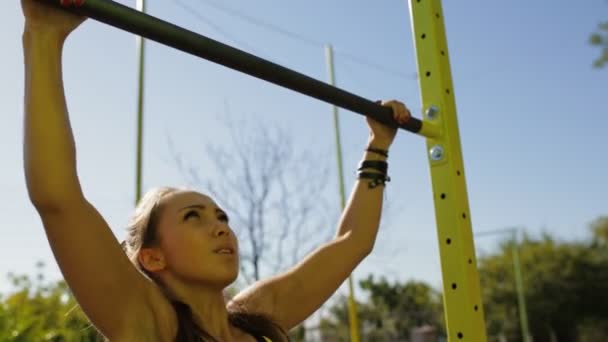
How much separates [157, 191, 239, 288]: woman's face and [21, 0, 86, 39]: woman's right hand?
0.39 meters

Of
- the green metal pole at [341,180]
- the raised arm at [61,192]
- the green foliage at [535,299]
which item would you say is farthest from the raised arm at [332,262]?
the green foliage at [535,299]

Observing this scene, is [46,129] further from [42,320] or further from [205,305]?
[42,320]

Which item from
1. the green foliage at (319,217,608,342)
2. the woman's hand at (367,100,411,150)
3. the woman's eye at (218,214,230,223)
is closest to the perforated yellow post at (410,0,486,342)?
the woman's hand at (367,100,411,150)

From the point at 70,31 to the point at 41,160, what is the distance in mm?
248

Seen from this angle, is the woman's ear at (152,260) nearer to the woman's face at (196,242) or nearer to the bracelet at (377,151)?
the woman's face at (196,242)

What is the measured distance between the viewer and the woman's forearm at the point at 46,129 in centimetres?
101

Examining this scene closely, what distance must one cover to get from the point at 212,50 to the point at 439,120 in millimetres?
811

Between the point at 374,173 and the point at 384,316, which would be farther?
the point at 384,316

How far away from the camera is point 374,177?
71.0 inches

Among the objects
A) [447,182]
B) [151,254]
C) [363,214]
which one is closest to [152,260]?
[151,254]

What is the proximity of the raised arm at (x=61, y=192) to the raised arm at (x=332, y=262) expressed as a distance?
46 cm

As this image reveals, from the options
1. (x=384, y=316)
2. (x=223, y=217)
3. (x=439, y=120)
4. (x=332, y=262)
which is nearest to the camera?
(x=223, y=217)

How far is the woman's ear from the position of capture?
1276 millimetres

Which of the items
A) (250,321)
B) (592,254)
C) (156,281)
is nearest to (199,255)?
(156,281)
